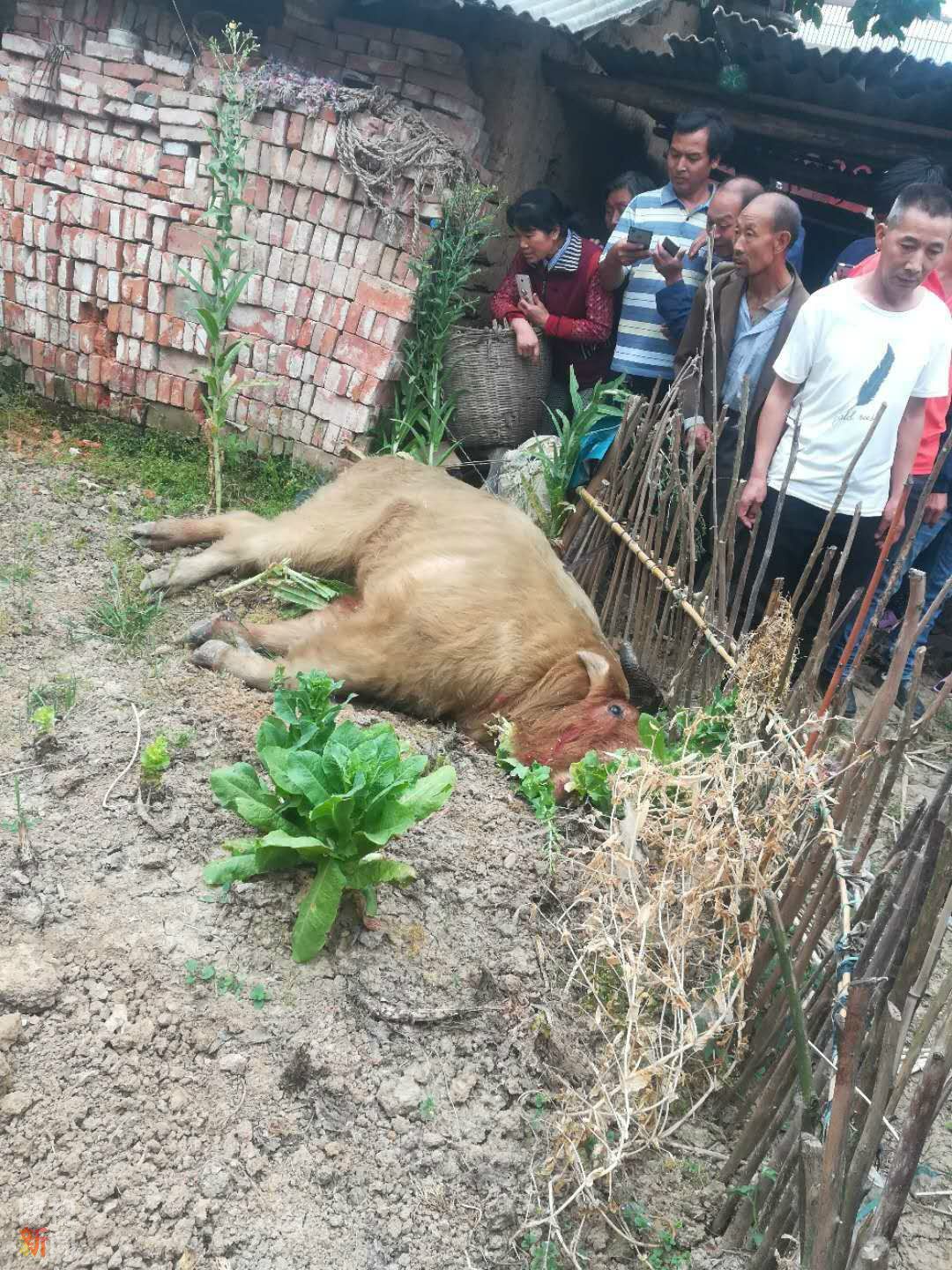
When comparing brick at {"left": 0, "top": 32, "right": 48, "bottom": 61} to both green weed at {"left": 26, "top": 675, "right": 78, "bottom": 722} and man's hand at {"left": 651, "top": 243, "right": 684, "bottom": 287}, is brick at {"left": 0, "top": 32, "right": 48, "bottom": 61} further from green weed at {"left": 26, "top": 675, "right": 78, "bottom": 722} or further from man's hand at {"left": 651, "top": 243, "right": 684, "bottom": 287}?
green weed at {"left": 26, "top": 675, "right": 78, "bottom": 722}

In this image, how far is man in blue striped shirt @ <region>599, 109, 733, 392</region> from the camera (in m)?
5.27

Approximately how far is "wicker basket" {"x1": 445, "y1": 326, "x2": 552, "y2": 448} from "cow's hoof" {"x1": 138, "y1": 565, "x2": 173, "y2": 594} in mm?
2194

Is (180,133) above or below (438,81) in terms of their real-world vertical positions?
below

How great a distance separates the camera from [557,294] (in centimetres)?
599

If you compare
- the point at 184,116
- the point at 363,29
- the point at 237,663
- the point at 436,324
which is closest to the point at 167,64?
the point at 184,116

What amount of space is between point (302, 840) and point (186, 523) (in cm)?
307

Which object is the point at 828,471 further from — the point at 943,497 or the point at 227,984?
the point at 227,984

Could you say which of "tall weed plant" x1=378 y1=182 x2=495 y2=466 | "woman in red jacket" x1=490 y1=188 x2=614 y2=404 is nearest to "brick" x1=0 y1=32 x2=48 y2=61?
"tall weed plant" x1=378 y1=182 x2=495 y2=466

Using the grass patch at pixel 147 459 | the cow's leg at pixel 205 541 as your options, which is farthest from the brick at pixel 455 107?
the cow's leg at pixel 205 541

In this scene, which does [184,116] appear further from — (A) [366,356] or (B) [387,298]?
(A) [366,356]

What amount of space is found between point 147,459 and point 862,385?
4402mm

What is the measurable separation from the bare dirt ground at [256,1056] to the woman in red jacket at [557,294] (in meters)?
3.42

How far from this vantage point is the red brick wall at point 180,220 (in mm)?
5988

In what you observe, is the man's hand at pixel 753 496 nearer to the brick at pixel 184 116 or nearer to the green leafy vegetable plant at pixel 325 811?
the green leafy vegetable plant at pixel 325 811
